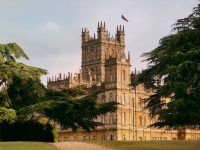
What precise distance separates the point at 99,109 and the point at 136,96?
41.2 metres

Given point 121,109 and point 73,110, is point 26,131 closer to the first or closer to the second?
point 73,110

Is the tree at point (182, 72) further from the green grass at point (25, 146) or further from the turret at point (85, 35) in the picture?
the turret at point (85, 35)

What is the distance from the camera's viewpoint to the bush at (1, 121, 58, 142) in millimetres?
40406

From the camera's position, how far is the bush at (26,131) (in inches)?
1591

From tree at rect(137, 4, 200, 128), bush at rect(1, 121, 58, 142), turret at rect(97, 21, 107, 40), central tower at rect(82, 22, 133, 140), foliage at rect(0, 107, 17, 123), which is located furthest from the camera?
turret at rect(97, 21, 107, 40)

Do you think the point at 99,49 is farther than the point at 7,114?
Yes

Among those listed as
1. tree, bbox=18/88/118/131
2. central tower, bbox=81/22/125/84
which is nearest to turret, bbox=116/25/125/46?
central tower, bbox=81/22/125/84

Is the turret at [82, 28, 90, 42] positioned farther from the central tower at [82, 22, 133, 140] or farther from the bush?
the bush

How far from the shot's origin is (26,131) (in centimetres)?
4053

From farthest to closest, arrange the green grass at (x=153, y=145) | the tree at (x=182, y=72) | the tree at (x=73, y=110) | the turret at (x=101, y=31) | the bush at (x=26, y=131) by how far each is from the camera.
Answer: the turret at (x=101, y=31) < the bush at (x=26, y=131) < the tree at (x=73, y=110) < the green grass at (x=153, y=145) < the tree at (x=182, y=72)

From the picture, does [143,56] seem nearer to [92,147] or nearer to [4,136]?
[92,147]

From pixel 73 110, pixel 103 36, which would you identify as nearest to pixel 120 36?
pixel 103 36

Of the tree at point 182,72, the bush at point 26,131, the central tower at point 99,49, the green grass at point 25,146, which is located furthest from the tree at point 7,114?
the central tower at point 99,49

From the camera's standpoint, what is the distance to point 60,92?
144ft
